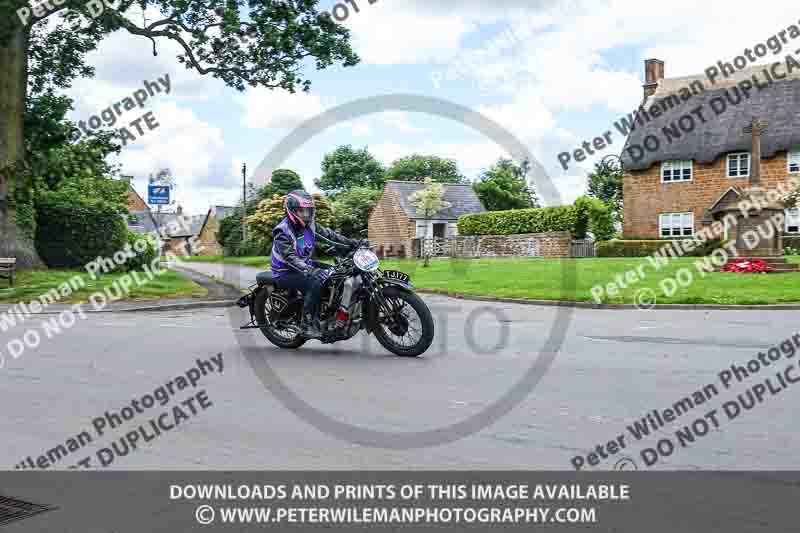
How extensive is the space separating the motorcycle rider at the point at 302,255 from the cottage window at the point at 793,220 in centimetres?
4216

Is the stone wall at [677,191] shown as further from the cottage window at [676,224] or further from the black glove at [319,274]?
the black glove at [319,274]

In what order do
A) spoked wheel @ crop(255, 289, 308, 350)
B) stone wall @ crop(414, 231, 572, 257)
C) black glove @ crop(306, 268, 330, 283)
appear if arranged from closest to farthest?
black glove @ crop(306, 268, 330, 283) → spoked wheel @ crop(255, 289, 308, 350) → stone wall @ crop(414, 231, 572, 257)

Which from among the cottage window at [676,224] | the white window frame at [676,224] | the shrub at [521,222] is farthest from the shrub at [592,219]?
the cottage window at [676,224]

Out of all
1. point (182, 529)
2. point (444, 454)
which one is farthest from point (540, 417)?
point (182, 529)

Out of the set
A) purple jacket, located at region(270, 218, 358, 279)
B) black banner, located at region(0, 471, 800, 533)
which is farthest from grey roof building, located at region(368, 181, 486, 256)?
black banner, located at region(0, 471, 800, 533)

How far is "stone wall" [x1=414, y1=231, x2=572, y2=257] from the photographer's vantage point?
4388cm

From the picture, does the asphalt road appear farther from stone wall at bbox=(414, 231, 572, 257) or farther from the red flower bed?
stone wall at bbox=(414, 231, 572, 257)

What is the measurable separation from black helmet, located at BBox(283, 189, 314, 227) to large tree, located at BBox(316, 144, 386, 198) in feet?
256

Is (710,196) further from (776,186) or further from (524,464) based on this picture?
(524,464)

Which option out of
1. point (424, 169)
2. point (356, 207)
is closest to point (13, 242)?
point (356, 207)

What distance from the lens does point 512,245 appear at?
4675 centimetres

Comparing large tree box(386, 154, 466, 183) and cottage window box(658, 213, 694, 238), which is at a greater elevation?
Result: large tree box(386, 154, 466, 183)

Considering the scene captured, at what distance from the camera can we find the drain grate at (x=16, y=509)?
13.3 ft

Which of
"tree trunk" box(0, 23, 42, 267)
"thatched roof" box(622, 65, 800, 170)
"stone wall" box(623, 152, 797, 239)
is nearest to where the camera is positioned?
"tree trunk" box(0, 23, 42, 267)
